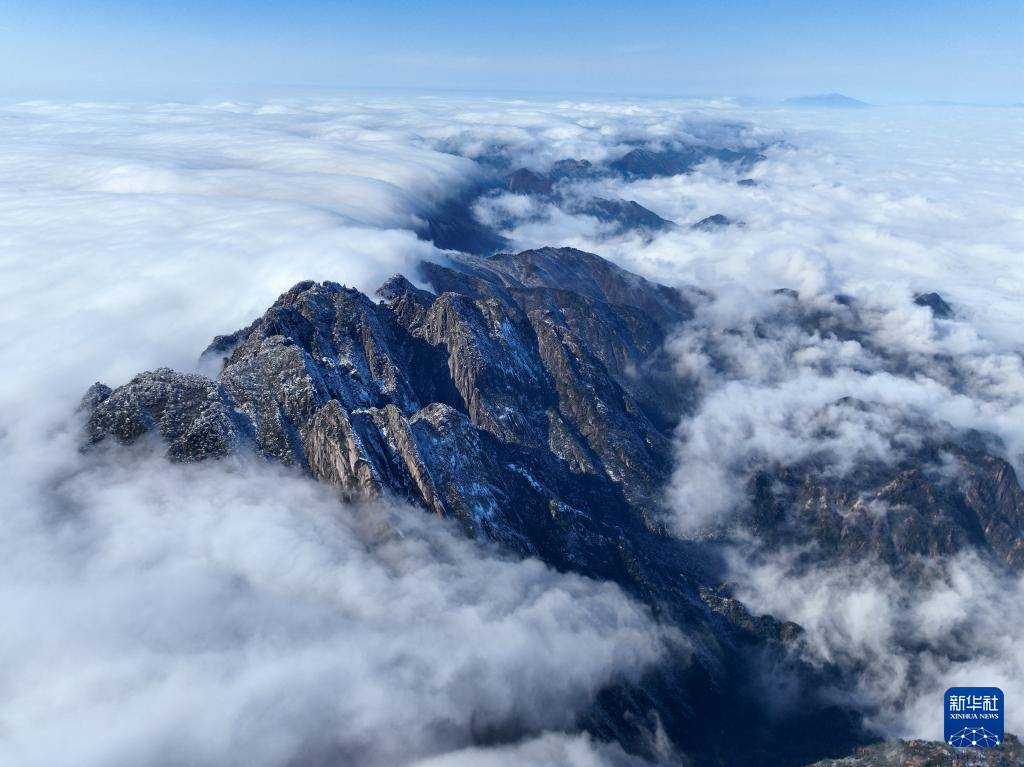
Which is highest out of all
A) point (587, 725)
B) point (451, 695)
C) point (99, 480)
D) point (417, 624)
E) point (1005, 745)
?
point (99, 480)

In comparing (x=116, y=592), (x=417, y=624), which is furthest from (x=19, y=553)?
(x=417, y=624)

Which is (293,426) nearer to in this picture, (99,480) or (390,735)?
(99,480)

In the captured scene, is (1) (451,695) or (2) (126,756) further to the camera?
(1) (451,695)

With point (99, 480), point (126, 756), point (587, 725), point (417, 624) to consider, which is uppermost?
point (99, 480)

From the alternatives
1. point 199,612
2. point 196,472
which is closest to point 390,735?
point 199,612

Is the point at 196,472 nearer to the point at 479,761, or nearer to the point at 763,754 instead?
the point at 479,761

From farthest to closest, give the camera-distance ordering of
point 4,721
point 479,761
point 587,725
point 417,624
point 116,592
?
1. point 587,725
2. point 417,624
3. point 479,761
4. point 116,592
5. point 4,721

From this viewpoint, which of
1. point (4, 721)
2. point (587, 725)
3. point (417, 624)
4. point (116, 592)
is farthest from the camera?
point (587, 725)

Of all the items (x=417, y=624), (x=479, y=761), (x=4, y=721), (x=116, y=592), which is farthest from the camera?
(x=417, y=624)

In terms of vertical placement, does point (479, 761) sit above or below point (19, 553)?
below
